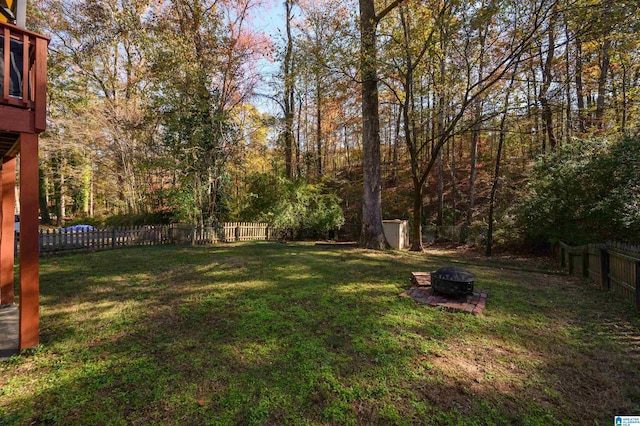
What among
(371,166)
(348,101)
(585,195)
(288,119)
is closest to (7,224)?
(371,166)

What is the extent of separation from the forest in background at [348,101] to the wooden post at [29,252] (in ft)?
28.3

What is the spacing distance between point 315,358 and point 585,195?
10.4 m

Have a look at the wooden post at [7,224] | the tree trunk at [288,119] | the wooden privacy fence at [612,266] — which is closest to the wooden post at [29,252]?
the wooden post at [7,224]

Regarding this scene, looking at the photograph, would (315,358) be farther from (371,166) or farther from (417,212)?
(417,212)

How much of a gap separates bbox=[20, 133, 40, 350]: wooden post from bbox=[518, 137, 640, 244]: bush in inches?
447

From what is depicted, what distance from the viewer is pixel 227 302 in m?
4.43

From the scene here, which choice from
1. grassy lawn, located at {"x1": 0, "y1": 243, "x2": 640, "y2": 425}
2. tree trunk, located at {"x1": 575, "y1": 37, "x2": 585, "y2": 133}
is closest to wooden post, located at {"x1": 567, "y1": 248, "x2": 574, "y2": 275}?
grassy lawn, located at {"x1": 0, "y1": 243, "x2": 640, "y2": 425}

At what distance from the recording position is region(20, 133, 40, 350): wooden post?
296cm

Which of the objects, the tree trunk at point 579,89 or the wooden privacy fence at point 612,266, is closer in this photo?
the wooden privacy fence at point 612,266

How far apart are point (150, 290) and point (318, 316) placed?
3148mm

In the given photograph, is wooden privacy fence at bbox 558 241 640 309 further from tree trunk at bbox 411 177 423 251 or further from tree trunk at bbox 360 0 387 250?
tree trunk at bbox 360 0 387 250

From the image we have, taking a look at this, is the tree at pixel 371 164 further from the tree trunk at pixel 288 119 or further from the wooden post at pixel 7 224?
the wooden post at pixel 7 224

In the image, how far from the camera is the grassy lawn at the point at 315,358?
2203mm

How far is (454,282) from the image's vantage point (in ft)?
14.7
